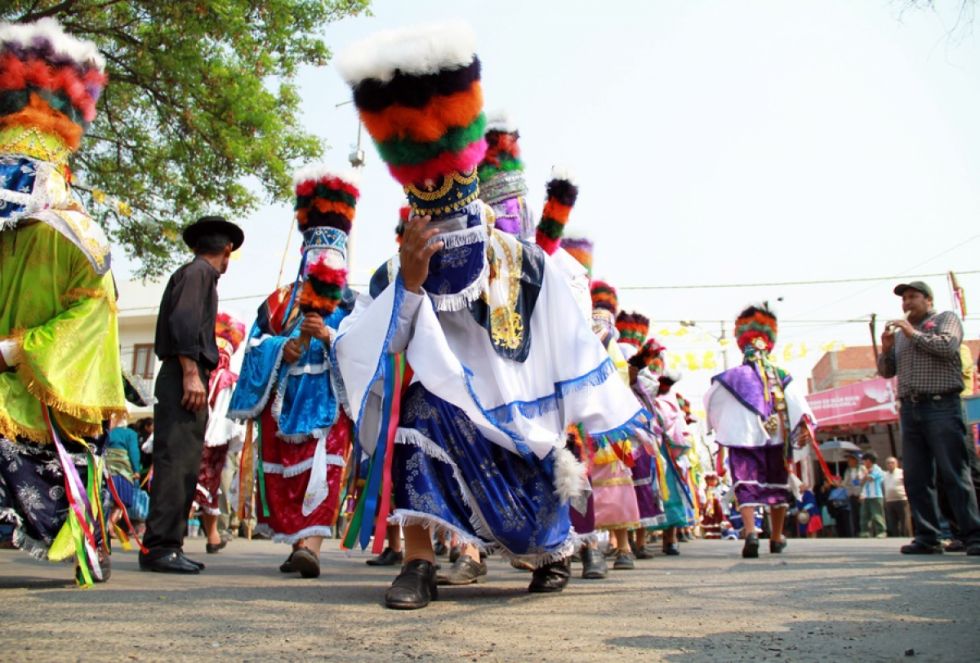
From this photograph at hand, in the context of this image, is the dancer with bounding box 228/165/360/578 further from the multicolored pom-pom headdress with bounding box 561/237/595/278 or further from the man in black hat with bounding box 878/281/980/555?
the man in black hat with bounding box 878/281/980/555

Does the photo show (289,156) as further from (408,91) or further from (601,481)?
(408,91)

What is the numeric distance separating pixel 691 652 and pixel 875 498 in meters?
16.7

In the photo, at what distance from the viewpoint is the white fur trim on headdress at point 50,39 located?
426cm

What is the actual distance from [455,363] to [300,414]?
89.2 inches

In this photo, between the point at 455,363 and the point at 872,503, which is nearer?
the point at 455,363

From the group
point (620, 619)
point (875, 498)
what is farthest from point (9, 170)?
point (875, 498)

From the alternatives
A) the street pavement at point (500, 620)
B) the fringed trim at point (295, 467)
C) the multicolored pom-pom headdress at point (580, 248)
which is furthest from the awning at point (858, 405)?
the fringed trim at point (295, 467)

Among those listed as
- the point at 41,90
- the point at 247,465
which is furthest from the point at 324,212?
the point at 41,90

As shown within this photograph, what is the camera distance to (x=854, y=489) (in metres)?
18.6

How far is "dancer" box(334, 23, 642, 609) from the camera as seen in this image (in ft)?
12.5

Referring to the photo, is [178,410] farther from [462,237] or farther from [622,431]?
[622,431]

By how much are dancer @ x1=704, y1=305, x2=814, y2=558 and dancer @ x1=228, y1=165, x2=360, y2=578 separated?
3.86 meters

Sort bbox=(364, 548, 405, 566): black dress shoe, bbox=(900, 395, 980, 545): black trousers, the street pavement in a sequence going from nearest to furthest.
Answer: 1. the street pavement
2. bbox=(364, 548, 405, 566): black dress shoe
3. bbox=(900, 395, 980, 545): black trousers

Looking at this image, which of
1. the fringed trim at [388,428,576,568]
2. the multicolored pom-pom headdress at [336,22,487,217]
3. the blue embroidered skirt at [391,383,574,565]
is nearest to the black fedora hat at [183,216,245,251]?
the multicolored pom-pom headdress at [336,22,487,217]
